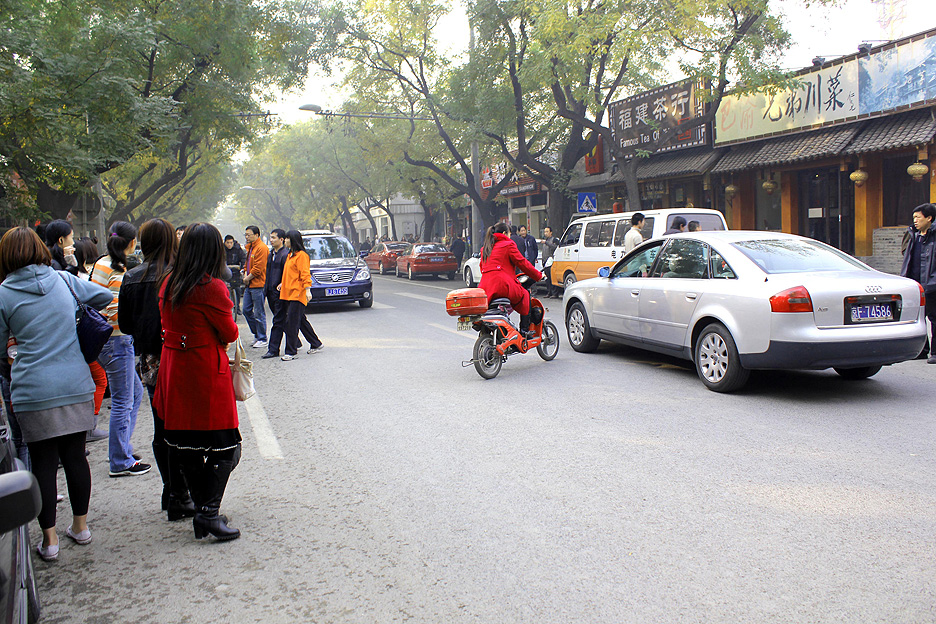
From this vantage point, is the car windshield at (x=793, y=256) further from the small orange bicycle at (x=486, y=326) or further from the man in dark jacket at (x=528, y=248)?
the man in dark jacket at (x=528, y=248)

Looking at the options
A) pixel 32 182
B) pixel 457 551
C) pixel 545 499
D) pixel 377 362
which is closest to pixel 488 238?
pixel 377 362

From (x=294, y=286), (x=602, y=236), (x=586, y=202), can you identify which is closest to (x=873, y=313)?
(x=294, y=286)

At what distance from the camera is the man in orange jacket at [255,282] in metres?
11.0

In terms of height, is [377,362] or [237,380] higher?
[237,380]

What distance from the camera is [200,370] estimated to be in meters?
3.78

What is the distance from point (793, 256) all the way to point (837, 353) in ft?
3.98

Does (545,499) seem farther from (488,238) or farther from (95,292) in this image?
(488,238)

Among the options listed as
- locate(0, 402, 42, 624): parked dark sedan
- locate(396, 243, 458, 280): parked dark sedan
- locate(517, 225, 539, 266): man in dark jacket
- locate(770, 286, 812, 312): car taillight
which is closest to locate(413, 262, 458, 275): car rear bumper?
locate(396, 243, 458, 280): parked dark sedan

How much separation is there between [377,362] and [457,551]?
5948 millimetres

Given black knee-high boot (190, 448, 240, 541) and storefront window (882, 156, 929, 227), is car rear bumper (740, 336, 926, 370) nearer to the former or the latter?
black knee-high boot (190, 448, 240, 541)

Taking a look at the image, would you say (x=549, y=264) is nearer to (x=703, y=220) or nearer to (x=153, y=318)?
(x=703, y=220)

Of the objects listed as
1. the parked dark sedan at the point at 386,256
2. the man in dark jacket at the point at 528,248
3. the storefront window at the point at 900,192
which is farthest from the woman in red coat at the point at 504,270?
the parked dark sedan at the point at 386,256

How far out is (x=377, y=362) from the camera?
949 centimetres

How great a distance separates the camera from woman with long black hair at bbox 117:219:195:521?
4281 millimetres
